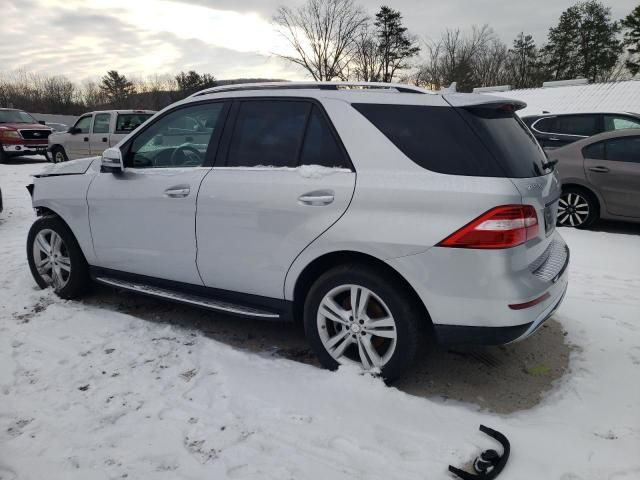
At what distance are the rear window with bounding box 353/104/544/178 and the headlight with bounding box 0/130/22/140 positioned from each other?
1726cm

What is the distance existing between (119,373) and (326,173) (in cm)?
183

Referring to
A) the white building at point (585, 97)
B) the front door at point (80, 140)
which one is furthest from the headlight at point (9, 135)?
the white building at point (585, 97)

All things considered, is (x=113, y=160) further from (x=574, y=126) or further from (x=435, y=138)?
(x=574, y=126)

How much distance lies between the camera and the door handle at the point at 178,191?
3.43 meters

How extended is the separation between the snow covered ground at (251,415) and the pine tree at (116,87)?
6830 cm

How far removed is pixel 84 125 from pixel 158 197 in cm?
1283

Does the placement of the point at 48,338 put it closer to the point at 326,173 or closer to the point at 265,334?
the point at 265,334

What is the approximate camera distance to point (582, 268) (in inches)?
206

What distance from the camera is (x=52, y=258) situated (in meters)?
4.44

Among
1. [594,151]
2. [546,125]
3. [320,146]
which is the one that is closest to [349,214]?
[320,146]

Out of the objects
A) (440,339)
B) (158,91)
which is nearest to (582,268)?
(440,339)

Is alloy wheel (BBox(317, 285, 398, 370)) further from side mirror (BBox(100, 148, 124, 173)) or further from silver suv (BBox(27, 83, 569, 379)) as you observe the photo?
side mirror (BBox(100, 148, 124, 173))

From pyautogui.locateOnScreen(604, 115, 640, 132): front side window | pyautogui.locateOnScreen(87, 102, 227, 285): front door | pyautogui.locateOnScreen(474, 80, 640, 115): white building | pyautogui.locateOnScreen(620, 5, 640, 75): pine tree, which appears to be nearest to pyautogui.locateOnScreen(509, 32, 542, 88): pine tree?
pyautogui.locateOnScreen(620, 5, 640, 75): pine tree

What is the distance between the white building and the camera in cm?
1905
